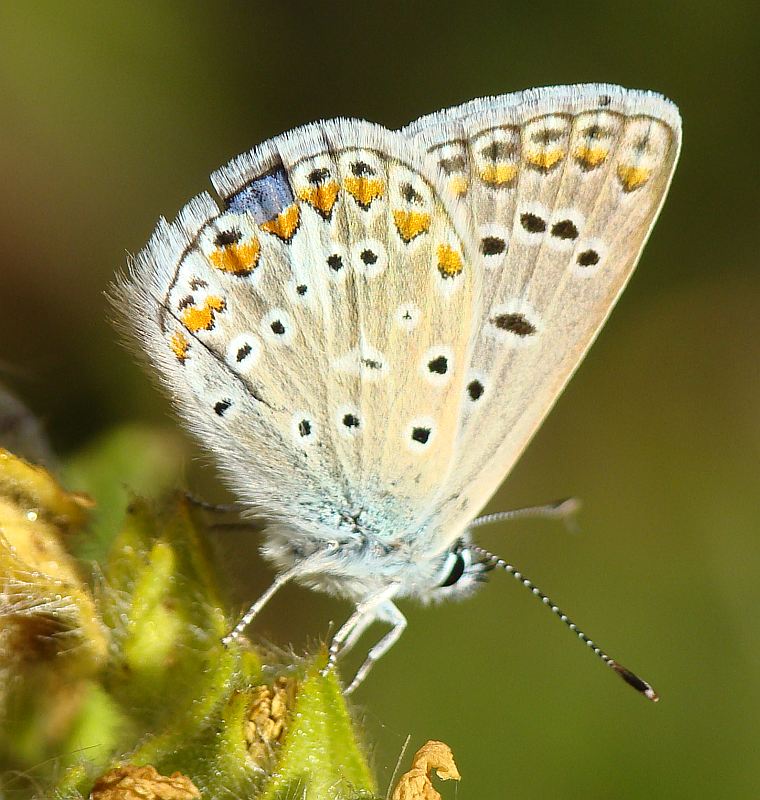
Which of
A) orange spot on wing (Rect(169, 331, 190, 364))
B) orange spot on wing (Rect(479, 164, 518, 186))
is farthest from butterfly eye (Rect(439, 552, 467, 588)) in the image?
orange spot on wing (Rect(479, 164, 518, 186))

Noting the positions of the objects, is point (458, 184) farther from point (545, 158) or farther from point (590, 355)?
point (590, 355)

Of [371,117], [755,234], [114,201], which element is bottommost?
[114,201]

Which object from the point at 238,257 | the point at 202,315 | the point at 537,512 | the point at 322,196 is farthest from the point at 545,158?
the point at 537,512

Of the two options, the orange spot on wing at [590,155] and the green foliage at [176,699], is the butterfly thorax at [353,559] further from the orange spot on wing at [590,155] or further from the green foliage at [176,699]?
the orange spot on wing at [590,155]

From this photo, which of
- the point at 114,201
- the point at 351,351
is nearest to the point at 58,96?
the point at 114,201

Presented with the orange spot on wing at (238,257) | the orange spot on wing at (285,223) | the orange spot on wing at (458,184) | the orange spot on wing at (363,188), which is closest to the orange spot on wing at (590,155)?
the orange spot on wing at (458,184)

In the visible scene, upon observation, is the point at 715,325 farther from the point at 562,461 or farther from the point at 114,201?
the point at 114,201

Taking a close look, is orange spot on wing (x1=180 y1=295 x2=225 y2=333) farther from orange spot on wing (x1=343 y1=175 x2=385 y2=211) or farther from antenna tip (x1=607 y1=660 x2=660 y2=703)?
antenna tip (x1=607 y1=660 x2=660 y2=703)
